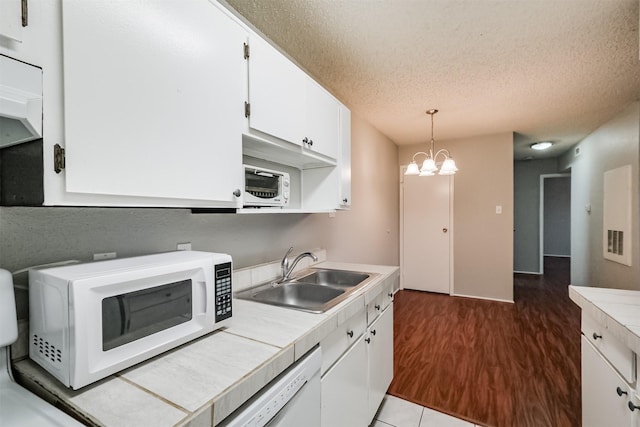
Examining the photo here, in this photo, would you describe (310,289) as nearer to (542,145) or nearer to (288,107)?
(288,107)

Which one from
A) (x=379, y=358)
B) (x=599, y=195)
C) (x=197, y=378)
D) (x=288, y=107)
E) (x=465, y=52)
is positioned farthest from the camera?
(x=599, y=195)

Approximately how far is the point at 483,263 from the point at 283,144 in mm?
3747

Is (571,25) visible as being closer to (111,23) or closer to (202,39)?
(202,39)

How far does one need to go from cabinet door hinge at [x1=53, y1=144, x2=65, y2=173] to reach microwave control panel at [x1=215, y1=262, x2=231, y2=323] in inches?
19.6

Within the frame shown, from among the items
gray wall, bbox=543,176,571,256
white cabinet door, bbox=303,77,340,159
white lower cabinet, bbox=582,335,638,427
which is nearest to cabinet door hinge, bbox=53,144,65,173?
white cabinet door, bbox=303,77,340,159

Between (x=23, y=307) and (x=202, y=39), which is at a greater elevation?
(x=202, y=39)

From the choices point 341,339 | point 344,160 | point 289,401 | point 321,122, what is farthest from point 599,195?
point 289,401

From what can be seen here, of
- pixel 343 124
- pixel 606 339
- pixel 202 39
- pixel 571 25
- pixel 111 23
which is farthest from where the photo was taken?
pixel 343 124

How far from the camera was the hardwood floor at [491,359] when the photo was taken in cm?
185

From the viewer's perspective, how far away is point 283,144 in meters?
1.46

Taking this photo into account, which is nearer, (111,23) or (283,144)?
(111,23)

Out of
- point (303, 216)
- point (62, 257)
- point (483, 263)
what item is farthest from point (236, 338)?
point (483, 263)

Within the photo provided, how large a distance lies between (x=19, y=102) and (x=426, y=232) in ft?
14.8

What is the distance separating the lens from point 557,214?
24.2 feet
